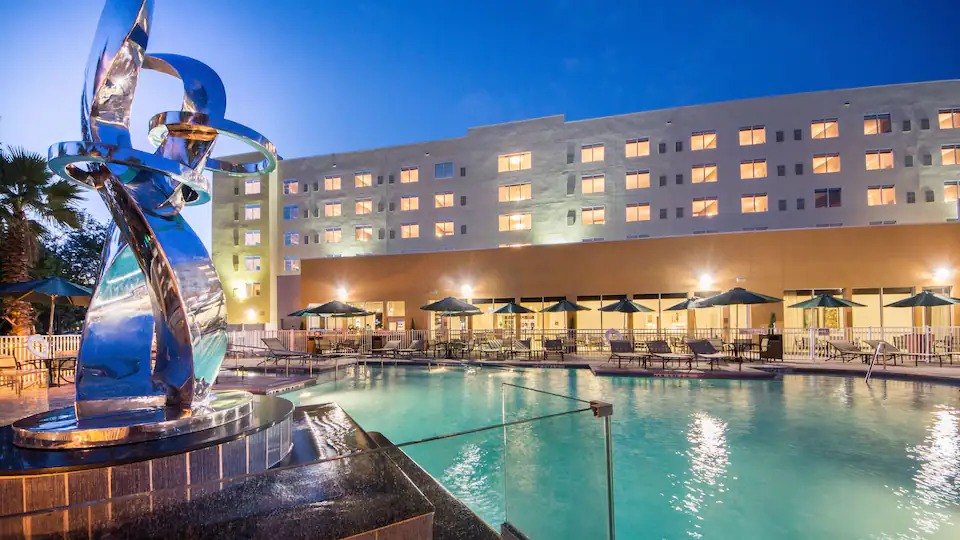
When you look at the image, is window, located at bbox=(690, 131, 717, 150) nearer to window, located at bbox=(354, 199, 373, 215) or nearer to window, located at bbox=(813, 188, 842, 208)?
window, located at bbox=(813, 188, 842, 208)

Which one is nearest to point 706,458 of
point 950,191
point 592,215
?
point 592,215

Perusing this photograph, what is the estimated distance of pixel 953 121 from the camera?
2514cm

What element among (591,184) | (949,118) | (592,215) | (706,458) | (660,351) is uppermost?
(949,118)

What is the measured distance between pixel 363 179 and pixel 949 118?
3411 cm

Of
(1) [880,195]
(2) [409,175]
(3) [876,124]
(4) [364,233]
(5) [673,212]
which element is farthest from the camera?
(4) [364,233]

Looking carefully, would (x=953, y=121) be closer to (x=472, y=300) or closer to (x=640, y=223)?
(x=640, y=223)

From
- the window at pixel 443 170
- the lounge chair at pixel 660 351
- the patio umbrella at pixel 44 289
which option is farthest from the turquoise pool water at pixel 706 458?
→ the window at pixel 443 170

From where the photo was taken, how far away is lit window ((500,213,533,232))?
3042 centimetres

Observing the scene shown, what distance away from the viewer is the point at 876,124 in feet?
84.4

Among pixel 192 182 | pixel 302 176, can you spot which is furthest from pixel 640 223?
pixel 192 182

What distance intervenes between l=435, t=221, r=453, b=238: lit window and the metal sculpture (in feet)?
91.1

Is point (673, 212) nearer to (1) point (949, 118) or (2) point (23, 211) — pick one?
(1) point (949, 118)

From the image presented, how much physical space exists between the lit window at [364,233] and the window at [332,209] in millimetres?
2031

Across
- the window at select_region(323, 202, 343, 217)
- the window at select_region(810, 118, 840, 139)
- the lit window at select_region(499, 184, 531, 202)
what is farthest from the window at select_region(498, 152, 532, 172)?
the window at select_region(810, 118, 840, 139)
